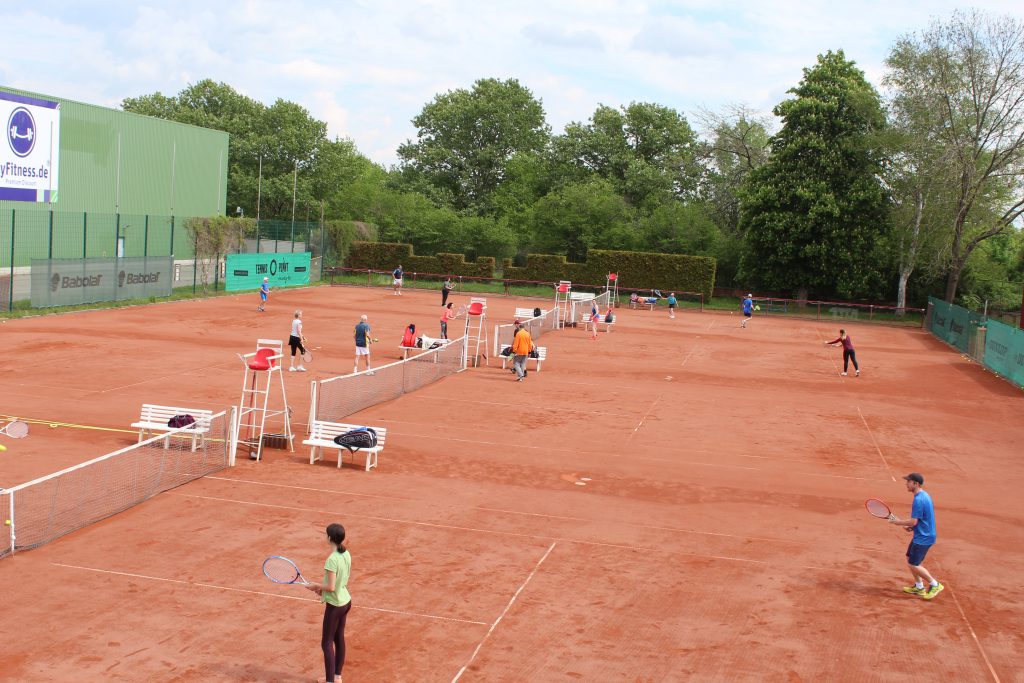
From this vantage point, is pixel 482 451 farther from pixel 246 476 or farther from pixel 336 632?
pixel 336 632

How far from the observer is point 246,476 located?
54.9 ft

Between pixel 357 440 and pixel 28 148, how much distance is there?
3412 centimetres

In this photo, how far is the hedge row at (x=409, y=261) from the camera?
72.0 metres

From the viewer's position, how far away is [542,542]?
46.1 feet

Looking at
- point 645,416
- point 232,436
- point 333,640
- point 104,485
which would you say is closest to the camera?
point 333,640

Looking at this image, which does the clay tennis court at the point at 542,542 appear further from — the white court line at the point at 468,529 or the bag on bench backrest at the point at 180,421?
the bag on bench backrest at the point at 180,421

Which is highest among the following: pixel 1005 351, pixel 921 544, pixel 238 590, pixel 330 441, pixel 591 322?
pixel 1005 351

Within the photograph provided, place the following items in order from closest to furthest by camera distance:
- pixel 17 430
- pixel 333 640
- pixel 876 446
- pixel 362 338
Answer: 1. pixel 333 640
2. pixel 17 430
3. pixel 876 446
4. pixel 362 338

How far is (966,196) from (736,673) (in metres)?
54.3

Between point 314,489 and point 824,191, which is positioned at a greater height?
point 824,191

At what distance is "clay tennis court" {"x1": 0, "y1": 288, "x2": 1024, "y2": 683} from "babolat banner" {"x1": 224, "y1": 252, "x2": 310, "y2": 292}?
25.5m

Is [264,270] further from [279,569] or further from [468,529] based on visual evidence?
[279,569]

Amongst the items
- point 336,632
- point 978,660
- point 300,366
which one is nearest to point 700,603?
point 978,660

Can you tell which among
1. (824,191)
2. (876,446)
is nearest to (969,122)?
(824,191)
